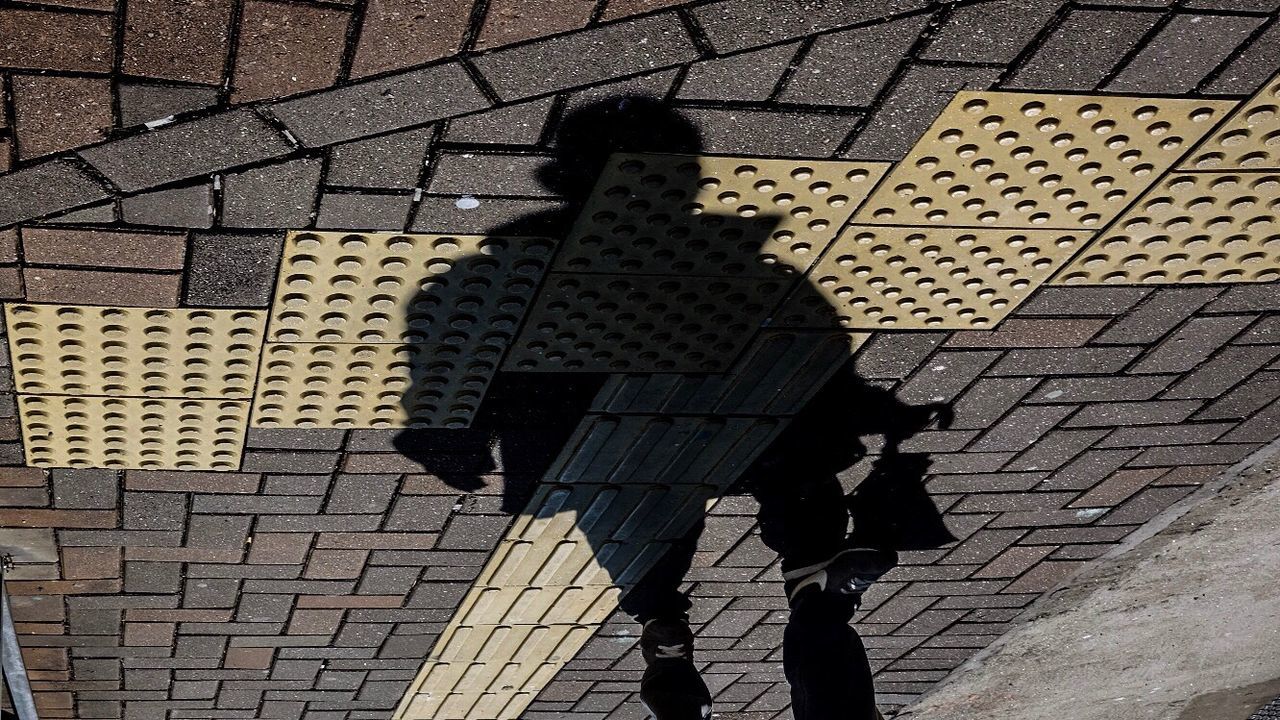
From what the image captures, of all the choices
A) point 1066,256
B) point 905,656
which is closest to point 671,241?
point 1066,256

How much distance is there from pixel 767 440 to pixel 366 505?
111 centimetres

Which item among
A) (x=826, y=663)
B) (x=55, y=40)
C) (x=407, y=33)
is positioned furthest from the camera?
(x=826, y=663)

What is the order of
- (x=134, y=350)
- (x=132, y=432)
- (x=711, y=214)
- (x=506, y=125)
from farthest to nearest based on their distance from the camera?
1. (x=132, y=432)
2. (x=134, y=350)
3. (x=711, y=214)
4. (x=506, y=125)

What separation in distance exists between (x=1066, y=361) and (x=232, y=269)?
6.78 ft

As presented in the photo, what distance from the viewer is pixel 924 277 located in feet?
10.1

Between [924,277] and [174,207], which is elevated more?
[174,207]

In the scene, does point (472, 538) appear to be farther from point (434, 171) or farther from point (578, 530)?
point (434, 171)

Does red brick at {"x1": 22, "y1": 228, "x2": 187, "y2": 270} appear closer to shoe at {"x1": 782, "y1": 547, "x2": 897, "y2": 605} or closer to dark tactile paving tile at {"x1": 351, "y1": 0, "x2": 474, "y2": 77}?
dark tactile paving tile at {"x1": 351, "y1": 0, "x2": 474, "y2": 77}

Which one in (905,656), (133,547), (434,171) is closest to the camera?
(434,171)

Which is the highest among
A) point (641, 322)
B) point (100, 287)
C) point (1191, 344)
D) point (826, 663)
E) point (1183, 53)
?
point (100, 287)

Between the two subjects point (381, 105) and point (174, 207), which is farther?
point (174, 207)

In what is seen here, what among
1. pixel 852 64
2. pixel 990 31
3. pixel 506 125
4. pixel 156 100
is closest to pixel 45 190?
pixel 156 100

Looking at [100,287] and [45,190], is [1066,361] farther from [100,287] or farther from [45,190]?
[45,190]

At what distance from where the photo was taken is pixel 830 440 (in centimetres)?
367
